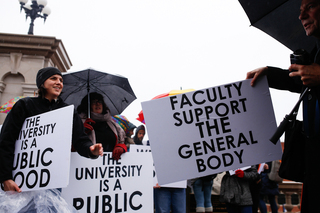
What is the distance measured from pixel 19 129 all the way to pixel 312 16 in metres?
2.74

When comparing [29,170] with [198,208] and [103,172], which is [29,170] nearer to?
[103,172]

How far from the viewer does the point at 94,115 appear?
444 centimetres

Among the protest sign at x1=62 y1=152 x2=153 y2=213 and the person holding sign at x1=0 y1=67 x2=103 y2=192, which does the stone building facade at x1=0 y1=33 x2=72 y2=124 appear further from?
the person holding sign at x1=0 y1=67 x2=103 y2=192

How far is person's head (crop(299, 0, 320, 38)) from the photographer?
179cm

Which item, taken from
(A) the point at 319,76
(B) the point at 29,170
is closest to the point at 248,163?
(A) the point at 319,76

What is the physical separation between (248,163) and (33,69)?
8357 millimetres

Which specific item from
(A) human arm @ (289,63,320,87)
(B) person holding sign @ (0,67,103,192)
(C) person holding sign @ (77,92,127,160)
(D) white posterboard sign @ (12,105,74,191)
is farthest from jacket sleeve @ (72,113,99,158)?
(A) human arm @ (289,63,320,87)

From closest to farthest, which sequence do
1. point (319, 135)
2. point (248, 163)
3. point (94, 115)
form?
point (319, 135) < point (248, 163) < point (94, 115)

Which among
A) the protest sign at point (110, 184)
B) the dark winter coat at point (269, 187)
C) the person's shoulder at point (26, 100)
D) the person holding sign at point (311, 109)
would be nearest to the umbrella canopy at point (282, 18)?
the person holding sign at point (311, 109)

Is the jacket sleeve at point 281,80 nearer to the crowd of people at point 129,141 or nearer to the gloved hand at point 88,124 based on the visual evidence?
the crowd of people at point 129,141

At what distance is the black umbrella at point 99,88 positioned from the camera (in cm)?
500

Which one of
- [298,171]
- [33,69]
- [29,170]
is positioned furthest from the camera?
[33,69]

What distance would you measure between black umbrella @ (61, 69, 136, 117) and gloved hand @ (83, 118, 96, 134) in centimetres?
88

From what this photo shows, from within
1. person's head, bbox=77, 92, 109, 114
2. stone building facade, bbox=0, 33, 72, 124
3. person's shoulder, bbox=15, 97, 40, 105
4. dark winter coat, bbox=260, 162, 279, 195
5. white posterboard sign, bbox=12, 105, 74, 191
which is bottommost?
dark winter coat, bbox=260, 162, 279, 195
